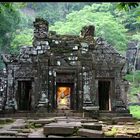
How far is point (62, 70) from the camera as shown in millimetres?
18797

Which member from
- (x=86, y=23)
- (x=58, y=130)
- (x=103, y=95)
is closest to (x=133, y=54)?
(x=86, y=23)

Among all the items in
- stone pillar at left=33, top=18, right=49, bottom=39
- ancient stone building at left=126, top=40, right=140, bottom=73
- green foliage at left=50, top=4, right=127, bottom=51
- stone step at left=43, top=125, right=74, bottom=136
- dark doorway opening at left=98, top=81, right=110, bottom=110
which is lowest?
stone step at left=43, top=125, right=74, bottom=136

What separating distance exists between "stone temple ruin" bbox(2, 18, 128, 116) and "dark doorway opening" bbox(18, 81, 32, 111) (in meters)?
0.06

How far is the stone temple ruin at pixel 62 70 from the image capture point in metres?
18.7

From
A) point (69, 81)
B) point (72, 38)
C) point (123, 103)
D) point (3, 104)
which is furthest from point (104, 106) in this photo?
point (3, 104)

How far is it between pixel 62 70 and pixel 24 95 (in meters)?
3.00

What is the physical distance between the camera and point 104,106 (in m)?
20.7

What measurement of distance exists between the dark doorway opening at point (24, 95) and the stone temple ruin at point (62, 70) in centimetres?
6

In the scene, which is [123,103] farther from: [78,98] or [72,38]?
[72,38]

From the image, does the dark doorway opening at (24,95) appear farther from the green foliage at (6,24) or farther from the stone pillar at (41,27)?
the green foliage at (6,24)

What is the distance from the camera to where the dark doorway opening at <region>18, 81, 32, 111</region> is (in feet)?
63.8

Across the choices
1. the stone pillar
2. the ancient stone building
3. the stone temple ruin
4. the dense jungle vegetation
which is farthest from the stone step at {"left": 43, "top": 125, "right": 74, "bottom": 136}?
the ancient stone building

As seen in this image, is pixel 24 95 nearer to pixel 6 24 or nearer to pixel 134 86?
pixel 6 24

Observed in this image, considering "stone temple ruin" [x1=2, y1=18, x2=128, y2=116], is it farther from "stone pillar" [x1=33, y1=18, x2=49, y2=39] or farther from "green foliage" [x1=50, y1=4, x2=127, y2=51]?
"green foliage" [x1=50, y1=4, x2=127, y2=51]
